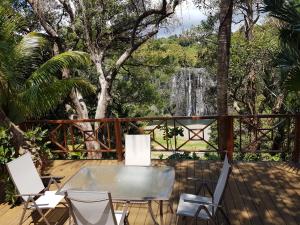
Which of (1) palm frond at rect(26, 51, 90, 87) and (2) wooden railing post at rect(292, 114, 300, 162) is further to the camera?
(2) wooden railing post at rect(292, 114, 300, 162)

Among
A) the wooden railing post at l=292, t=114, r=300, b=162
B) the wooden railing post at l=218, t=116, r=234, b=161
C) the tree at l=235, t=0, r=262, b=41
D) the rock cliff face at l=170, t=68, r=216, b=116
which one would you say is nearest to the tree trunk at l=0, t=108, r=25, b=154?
the wooden railing post at l=218, t=116, r=234, b=161

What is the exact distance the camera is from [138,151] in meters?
5.88

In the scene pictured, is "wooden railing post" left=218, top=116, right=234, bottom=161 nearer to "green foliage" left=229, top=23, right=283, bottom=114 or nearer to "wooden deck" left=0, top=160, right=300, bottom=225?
"wooden deck" left=0, top=160, right=300, bottom=225

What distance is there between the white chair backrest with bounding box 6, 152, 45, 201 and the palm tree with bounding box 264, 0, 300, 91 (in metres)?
4.47

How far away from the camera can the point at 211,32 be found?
1547cm

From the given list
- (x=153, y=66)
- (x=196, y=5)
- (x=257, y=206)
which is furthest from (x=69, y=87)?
(x=153, y=66)

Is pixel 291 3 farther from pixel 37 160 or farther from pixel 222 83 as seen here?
pixel 37 160

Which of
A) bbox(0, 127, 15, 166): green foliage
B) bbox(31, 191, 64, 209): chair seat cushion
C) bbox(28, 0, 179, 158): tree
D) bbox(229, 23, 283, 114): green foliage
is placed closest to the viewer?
bbox(31, 191, 64, 209): chair seat cushion

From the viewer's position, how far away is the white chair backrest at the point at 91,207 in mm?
3484

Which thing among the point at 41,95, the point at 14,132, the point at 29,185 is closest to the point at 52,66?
the point at 41,95

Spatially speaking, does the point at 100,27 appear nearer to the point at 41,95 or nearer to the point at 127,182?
the point at 41,95

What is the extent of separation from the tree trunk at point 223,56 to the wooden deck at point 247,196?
0.88 metres

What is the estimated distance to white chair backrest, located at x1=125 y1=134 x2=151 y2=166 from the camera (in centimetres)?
584

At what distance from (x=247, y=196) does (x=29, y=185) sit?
3.43 m
